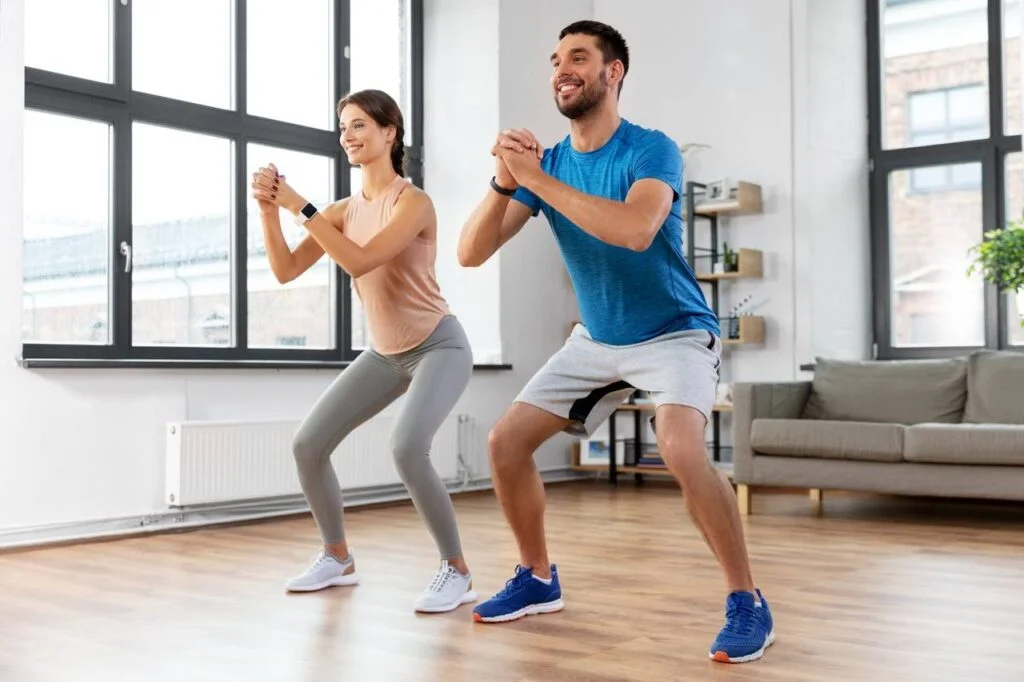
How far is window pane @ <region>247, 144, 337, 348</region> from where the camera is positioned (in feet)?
18.8

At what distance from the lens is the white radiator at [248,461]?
15.8 ft

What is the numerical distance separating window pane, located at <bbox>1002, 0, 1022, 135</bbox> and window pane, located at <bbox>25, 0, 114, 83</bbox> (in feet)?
15.1

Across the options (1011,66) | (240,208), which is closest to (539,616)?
(240,208)

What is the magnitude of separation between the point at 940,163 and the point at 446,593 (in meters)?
4.61

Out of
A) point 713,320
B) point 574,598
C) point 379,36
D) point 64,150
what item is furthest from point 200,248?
point 713,320

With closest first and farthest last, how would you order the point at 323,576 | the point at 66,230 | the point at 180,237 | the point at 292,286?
the point at 323,576 < the point at 66,230 < the point at 180,237 < the point at 292,286

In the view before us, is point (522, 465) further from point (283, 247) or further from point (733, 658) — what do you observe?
point (283, 247)

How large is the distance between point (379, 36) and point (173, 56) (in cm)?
152

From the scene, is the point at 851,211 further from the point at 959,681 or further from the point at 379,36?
the point at 959,681

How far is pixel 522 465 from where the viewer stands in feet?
8.80

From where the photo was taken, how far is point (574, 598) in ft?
10.1

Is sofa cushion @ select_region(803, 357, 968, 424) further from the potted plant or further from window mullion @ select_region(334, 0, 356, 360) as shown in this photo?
window mullion @ select_region(334, 0, 356, 360)

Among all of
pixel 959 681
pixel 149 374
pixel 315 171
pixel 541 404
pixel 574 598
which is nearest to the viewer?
pixel 959 681

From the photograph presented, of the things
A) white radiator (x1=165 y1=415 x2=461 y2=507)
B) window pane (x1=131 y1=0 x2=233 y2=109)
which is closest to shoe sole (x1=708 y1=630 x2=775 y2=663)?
white radiator (x1=165 y1=415 x2=461 y2=507)
